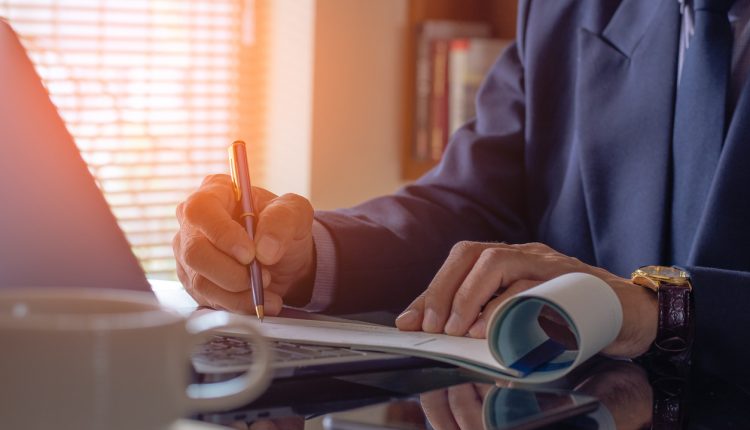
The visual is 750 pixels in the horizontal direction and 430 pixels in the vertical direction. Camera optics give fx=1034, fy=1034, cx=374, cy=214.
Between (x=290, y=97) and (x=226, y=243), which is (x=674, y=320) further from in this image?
(x=290, y=97)

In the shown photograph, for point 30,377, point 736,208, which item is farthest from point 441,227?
point 30,377

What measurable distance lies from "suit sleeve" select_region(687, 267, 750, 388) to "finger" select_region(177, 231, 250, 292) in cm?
43

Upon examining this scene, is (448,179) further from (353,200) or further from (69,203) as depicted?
(353,200)

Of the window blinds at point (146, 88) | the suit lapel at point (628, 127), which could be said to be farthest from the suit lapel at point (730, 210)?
the window blinds at point (146, 88)

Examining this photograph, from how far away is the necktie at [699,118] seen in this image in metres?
1.23

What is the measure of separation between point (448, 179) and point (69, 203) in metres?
0.82

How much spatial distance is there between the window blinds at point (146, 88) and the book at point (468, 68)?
77cm

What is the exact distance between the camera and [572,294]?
75 cm

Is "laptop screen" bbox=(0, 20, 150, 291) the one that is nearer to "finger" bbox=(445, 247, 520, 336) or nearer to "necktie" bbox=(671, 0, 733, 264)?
"finger" bbox=(445, 247, 520, 336)

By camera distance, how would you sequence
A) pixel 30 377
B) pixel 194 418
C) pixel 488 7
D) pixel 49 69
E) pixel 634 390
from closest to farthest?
1. pixel 30 377
2. pixel 194 418
3. pixel 634 390
4. pixel 49 69
5. pixel 488 7

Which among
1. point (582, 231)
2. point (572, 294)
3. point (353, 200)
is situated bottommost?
point (353, 200)

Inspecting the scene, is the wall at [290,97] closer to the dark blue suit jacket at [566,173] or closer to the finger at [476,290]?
the dark blue suit jacket at [566,173]

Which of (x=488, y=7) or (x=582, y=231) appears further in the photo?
(x=488, y=7)

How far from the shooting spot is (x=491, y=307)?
2.93 feet
